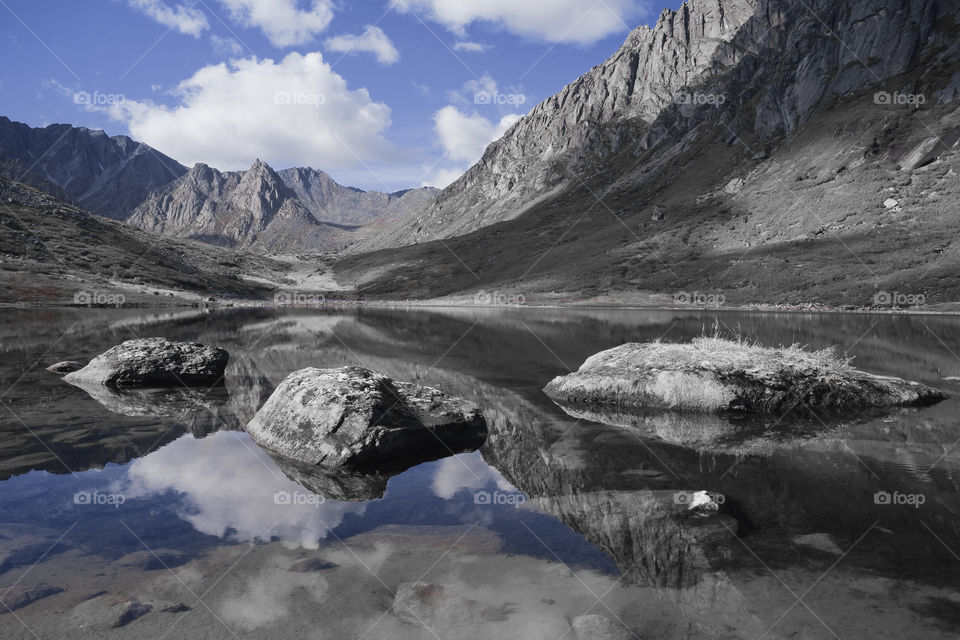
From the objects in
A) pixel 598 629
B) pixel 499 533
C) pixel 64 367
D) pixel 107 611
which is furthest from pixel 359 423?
pixel 64 367

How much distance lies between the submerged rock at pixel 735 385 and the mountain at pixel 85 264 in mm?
86853

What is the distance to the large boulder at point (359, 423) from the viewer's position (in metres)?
10.6

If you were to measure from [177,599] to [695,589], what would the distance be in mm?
5739

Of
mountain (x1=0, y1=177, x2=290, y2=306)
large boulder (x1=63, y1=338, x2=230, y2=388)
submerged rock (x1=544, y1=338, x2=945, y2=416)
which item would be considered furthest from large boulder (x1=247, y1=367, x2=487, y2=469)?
mountain (x1=0, y1=177, x2=290, y2=306)

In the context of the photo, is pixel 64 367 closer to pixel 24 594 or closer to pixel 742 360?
pixel 24 594

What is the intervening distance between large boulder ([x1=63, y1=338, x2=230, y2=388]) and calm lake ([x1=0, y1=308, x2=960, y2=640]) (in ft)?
11.6

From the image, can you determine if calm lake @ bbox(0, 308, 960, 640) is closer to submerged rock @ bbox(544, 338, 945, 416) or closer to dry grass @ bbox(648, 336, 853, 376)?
submerged rock @ bbox(544, 338, 945, 416)

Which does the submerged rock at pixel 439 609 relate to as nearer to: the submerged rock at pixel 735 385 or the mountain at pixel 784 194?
the submerged rock at pixel 735 385

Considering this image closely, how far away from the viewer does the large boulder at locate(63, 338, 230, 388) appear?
1802 cm

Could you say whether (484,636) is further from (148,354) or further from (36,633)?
(148,354)

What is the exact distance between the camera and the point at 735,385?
14508 millimetres

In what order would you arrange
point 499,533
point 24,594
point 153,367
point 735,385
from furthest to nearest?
point 153,367 → point 735,385 → point 499,533 → point 24,594

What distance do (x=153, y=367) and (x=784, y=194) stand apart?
123 m

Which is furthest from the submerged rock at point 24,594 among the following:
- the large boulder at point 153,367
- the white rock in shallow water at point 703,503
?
the large boulder at point 153,367
